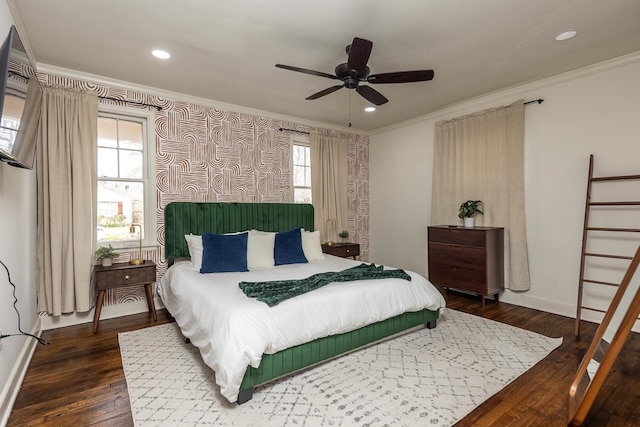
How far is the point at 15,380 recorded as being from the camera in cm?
219

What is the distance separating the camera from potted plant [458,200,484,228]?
430 centimetres

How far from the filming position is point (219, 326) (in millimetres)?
2141

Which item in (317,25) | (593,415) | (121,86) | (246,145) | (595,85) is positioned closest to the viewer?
(593,415)

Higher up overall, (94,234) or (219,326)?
(94,234)

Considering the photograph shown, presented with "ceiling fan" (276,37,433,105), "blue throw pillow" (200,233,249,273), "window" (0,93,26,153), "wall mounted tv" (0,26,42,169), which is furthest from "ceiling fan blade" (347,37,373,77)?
"blue throw pillow" (200,233,249,273)

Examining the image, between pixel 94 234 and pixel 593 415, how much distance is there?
4.49m

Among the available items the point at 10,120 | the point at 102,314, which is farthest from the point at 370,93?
the point at 102,314

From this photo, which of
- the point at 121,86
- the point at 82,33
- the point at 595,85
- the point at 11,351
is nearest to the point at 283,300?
the point at 11,351

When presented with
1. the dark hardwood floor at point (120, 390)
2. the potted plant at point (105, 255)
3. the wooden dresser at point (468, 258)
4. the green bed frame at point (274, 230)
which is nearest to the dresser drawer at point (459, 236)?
the wooden dresser at point (468, 258)

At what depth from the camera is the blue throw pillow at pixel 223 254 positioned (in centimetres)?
337

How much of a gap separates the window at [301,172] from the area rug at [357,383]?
2.80 metres

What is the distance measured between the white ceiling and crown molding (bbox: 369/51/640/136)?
0.11 meters

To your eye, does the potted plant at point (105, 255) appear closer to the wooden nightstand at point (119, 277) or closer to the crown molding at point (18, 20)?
the wooden nightstand at point (119, 277)

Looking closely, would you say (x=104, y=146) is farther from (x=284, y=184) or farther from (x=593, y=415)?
(x=593, y=415)
